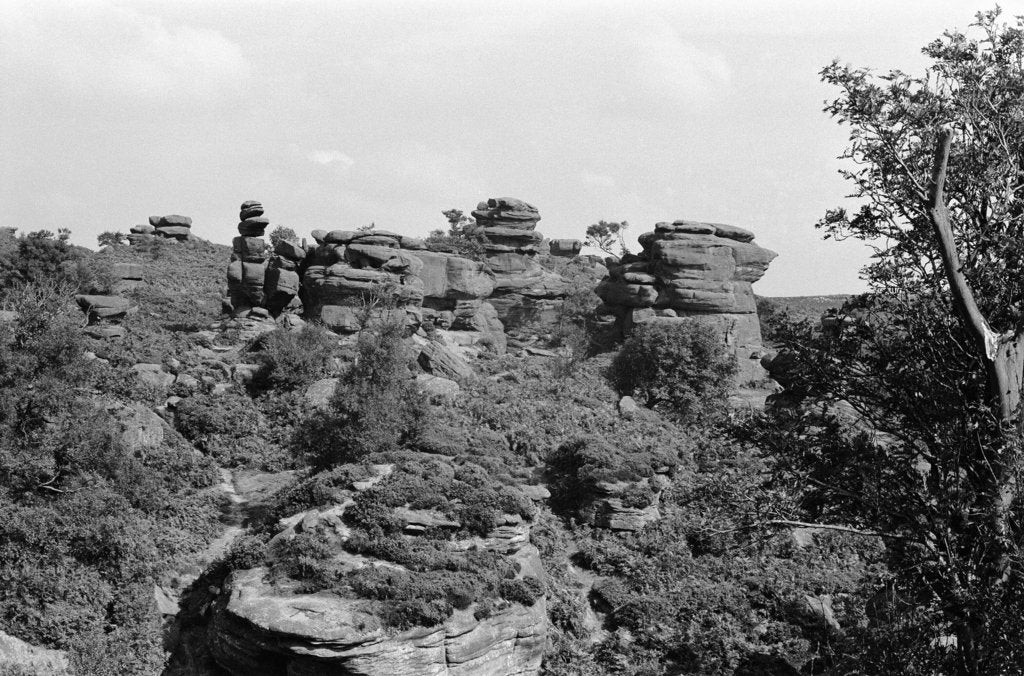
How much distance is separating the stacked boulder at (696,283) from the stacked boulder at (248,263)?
804 inches

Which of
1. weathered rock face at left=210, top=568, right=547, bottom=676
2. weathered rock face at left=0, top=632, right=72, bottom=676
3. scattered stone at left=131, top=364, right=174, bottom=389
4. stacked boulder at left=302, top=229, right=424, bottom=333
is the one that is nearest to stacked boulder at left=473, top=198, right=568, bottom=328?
stacked boulder at left=302, top=229, right=424, bottom=333

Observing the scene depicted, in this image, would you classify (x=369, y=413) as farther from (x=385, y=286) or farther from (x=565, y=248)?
(x=565, y=248)

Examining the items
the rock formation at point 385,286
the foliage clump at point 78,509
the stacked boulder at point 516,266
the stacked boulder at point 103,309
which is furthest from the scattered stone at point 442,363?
the stacked boulder at point 103,309

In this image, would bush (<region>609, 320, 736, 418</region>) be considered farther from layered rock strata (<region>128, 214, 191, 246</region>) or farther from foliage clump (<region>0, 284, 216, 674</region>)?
layered rock strata (<region>128, 214, 191, 246</region>)

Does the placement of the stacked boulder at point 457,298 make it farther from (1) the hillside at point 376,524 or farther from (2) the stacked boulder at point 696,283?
(1) the hillside at point 376,524

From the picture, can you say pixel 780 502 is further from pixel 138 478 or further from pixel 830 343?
pixel 138 478

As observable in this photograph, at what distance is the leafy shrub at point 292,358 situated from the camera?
1629 inches

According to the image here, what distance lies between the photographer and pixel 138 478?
30062 mm

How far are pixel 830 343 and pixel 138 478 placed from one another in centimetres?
2303

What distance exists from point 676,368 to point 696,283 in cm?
890

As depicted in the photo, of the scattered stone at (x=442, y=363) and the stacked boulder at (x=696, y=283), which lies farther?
the stacked boulder at (x=696, y=283)

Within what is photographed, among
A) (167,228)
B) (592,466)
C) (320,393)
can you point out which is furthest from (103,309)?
(167,228)

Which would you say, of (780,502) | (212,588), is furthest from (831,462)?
(212,588)

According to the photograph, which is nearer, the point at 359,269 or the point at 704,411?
the point at 704,411
